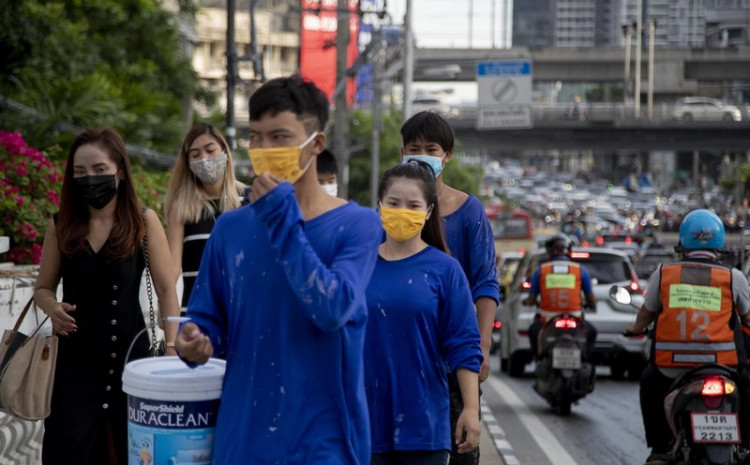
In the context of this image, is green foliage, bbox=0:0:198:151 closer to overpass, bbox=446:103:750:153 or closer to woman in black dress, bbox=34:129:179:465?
woman in black dress, bbox=34:129:179:465

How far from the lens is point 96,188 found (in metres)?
5.74

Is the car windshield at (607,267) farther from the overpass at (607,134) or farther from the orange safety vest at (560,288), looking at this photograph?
the overpass at (607,134)

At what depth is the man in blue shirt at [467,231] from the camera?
21.3 ft

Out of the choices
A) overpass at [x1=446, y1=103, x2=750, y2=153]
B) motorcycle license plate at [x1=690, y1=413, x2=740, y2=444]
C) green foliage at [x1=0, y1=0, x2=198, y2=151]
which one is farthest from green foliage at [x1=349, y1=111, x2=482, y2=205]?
motorcycle license plate at [x1=690, y1=413, x2=740, y2=444]

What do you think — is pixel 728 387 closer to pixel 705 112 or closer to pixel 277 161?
pixel 277 161

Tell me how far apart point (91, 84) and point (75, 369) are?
13374mm

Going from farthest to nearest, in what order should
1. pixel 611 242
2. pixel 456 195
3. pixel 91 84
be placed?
1. pixel 611 242
2. pixel 91 84
3. pixel 456 195

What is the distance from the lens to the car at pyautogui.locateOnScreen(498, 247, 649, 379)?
721 inches

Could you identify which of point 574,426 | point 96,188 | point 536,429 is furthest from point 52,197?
point 96,188

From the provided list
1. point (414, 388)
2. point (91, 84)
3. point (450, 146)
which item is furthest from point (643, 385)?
point (91, 84)

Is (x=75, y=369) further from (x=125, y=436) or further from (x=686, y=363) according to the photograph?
(x=686, y=363)

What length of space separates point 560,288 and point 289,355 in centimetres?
1073

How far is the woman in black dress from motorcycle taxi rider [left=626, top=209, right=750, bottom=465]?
143 inches

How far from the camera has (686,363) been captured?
8.44 meters
